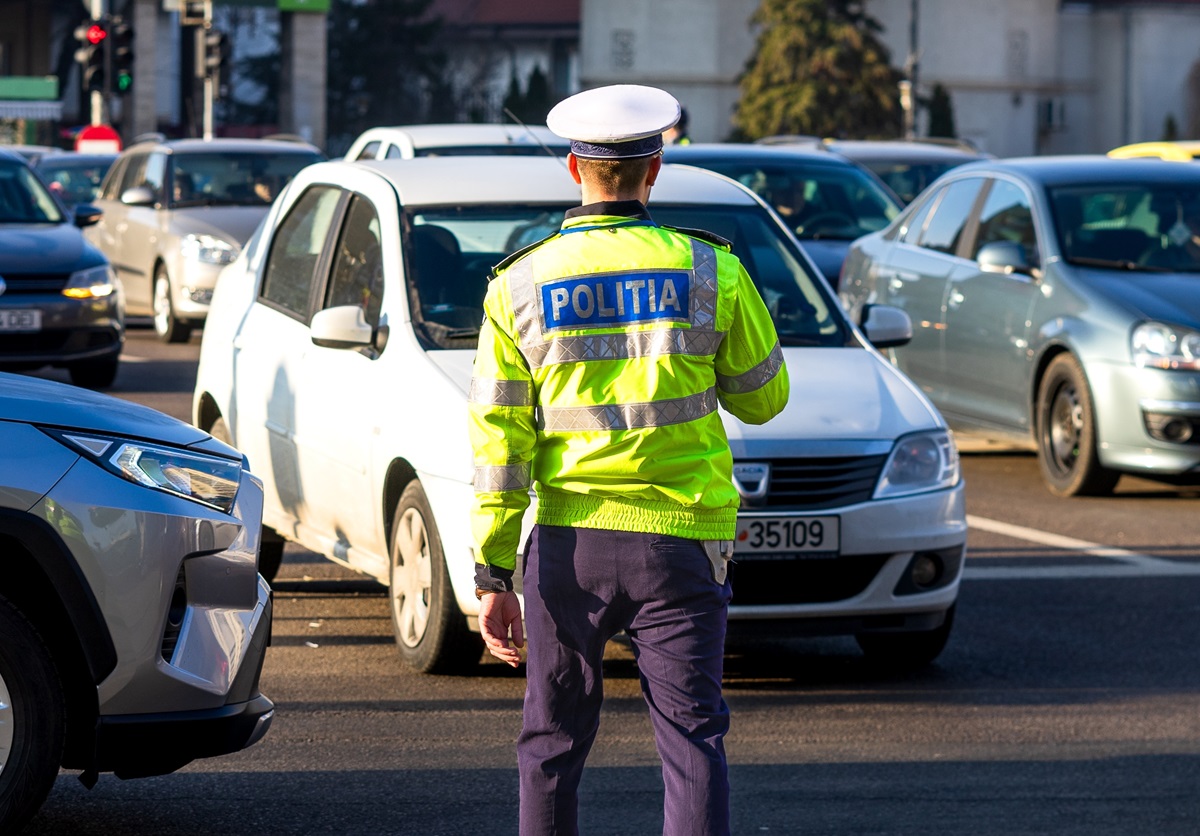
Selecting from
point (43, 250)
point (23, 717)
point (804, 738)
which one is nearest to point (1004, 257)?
point (804, 738)

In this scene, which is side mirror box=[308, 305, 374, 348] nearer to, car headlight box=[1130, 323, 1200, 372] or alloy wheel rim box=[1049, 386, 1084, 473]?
A: car headlight box=[1130, 323, 1200, 372]

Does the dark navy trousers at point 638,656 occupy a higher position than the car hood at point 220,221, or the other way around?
the car hood at point 220,221

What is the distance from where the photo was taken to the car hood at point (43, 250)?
14.8 meters

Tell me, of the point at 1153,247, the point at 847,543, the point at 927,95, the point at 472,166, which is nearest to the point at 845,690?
the point at 847,543

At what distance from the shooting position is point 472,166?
318 inches

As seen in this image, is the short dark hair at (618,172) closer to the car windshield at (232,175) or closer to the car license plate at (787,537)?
the car license plate at (787,537)

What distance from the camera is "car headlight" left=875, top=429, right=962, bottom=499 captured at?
6.82m

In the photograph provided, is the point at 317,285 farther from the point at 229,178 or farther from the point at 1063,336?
the point at 229,178

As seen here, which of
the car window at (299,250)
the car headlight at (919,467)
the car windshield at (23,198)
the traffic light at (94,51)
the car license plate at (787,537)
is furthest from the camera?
the traffic light at (94,51)

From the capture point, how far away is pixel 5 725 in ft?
15.4

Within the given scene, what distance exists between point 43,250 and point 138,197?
12.1 ft

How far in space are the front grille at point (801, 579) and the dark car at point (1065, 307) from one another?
4524mm

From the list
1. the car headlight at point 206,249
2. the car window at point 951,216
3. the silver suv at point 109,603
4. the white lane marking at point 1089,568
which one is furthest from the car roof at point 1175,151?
the silver suv at point 109,603

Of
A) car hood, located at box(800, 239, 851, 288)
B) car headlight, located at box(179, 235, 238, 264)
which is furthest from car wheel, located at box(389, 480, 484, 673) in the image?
car headlight, located at box(179, 235, 238, 264)
